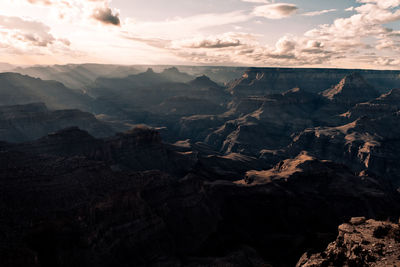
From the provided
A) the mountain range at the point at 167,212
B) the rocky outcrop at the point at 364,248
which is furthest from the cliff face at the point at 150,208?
the rocky outcrop at the point at 364,248

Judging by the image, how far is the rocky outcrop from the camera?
48.8 meters

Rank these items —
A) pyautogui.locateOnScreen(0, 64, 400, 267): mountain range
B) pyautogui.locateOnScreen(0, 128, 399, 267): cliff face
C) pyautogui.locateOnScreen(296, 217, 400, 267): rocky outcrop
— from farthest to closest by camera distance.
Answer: pyautogui.locateOnScreen(0, 128, 399, 267): cliff face → pyautogui.locateOnScreen(0, 64, 400, 267): mountain range → pyautogui.locateOnScreen(296, 217, 400, 267): rocky outcrop

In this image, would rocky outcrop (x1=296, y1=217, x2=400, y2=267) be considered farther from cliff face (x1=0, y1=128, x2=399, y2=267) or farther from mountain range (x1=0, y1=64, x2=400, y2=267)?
cliff face (x1=0, y1=128, x2=399, y2=267)

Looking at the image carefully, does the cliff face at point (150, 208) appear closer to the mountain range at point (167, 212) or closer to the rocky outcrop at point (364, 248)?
the mountain range at point (167, 212)

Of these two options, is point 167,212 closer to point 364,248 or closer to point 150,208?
point 150,208

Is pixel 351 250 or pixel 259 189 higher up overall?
pixel 351 250

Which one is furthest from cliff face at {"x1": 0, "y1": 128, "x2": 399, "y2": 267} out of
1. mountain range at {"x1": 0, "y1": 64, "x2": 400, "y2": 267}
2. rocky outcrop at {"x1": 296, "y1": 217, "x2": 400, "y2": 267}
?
rocky outcrop at {"x1": 296, "y1": 217, "x2": 400, "y2": 267}

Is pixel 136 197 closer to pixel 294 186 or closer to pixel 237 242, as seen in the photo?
pixel 237 242

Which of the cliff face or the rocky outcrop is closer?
the rocky outcrop

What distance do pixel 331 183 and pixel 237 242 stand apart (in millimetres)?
76935

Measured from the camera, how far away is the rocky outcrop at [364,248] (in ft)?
160

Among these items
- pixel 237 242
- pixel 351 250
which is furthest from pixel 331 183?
pixel 351 250

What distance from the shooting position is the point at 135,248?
254 feet

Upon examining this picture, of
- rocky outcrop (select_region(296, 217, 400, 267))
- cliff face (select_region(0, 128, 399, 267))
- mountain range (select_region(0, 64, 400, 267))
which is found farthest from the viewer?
cliff face (select_region(0, 128, 399, 267))
